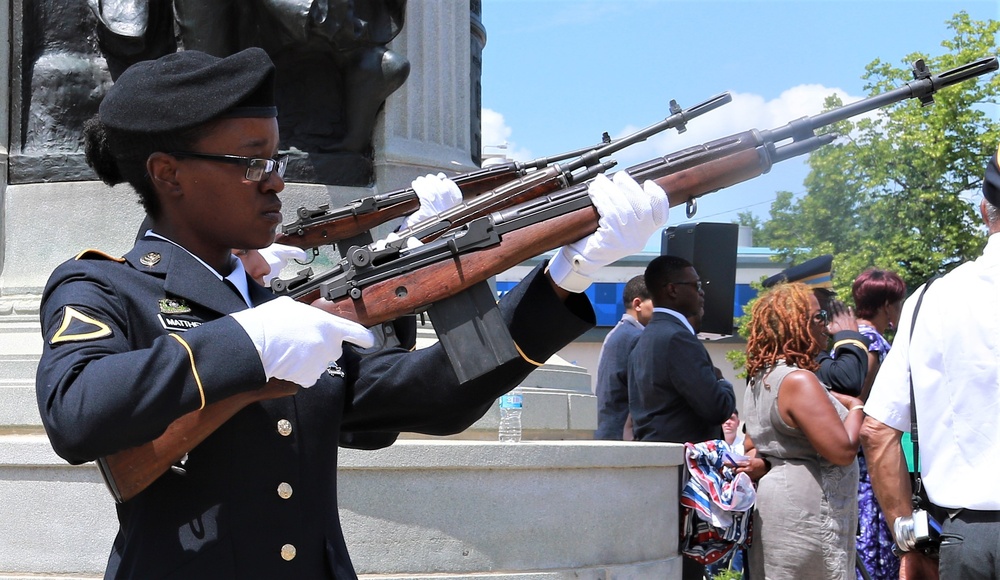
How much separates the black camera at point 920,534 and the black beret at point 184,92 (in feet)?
7.22

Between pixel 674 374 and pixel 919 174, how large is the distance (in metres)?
21.5

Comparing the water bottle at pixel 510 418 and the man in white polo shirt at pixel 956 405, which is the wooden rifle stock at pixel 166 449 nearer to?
the man in white polo shirt at pixel 956 405

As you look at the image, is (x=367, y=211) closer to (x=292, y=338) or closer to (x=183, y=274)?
(x=183, y=274)

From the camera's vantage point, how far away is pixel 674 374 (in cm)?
557

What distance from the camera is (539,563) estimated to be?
14.6 ft

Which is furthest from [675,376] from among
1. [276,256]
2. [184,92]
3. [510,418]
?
[184,92]

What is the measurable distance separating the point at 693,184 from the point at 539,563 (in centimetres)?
195

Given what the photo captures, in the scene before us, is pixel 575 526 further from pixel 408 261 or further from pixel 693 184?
pixel 408 261

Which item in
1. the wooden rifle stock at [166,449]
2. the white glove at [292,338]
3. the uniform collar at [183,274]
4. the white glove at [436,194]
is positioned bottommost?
the wooden rifle stock at [166,449]

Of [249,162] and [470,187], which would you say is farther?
[470,187]

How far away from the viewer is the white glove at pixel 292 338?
1.95 metres

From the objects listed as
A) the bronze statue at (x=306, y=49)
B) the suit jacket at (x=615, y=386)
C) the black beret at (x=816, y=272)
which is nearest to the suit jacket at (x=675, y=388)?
the suit jacket at (x=615, y=386)

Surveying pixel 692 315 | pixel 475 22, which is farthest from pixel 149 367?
pixel 475 22

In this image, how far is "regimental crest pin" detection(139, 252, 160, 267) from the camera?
218 centimetres
